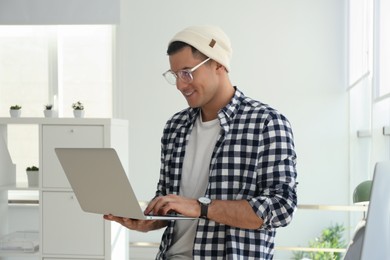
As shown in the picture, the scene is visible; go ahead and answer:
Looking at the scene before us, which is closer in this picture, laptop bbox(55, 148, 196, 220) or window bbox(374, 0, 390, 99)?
laptop bbox(55, 148, 196, 220)

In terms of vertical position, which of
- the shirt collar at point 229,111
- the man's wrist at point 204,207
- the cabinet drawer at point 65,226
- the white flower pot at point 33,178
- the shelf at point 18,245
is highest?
the shirt collar at point 229,111

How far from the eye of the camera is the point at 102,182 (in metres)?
1.90

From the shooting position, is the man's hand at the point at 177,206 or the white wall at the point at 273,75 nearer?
the man's hand at the point at 177,206

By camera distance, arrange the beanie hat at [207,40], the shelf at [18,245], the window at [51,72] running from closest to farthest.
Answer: the beanie hat at [207,40] < the shelf at [18,245] < the window at [51,72]

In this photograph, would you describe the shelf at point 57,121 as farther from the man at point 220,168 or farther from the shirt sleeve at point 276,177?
the shirt sleeve at point 276,177

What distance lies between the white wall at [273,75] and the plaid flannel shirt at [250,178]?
4.62 meters

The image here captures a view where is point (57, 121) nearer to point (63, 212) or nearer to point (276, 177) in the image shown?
point (63, 212)

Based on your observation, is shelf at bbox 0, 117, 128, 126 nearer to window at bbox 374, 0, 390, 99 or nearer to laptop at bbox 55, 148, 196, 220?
window at bbox 374, 0, 390, 99

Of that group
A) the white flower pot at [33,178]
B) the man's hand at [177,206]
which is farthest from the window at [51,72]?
the man's hand at [177,206]

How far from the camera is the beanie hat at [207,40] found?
2.00 metres

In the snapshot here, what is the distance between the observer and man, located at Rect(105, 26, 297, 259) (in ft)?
6.25

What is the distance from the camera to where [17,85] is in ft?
22.8

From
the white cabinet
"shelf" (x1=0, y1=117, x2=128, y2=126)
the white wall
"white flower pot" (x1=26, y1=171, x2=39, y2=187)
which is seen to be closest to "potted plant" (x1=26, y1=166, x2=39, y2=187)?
"white flower pot" (x1=26, y1=171, x2=39, y2=187)

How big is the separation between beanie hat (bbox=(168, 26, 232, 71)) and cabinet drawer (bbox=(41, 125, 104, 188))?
2.62 metres
